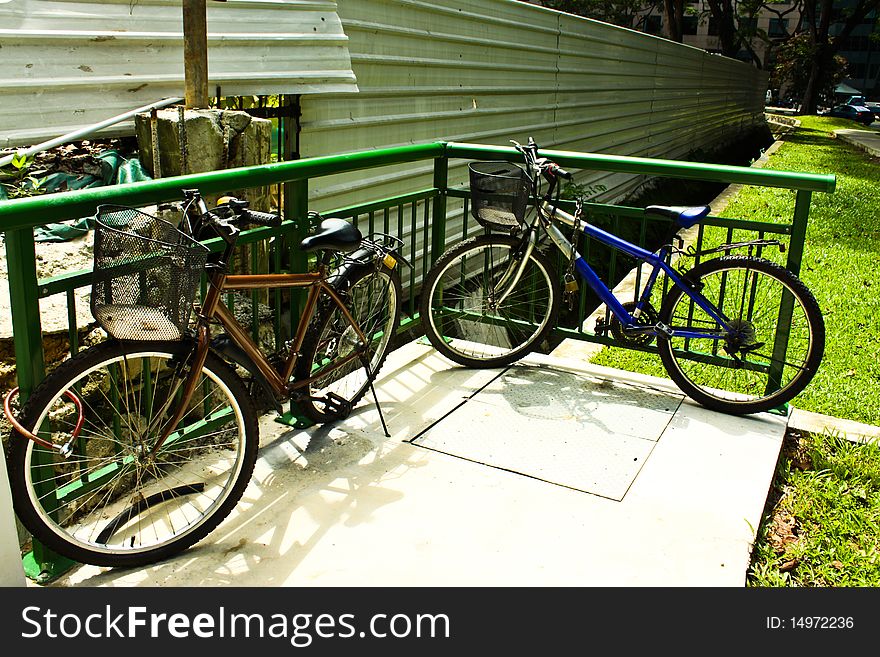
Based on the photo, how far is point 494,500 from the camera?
3486 millimetres

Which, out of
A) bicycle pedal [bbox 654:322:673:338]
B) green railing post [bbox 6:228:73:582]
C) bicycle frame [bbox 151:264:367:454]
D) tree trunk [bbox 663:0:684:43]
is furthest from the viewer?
tree trunk [bbox 663:0:684:43]

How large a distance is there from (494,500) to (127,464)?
4.62ft

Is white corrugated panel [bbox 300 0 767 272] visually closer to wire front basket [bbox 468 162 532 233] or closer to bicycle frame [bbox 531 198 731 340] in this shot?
wire front basket [bbox 468 162 532 233]

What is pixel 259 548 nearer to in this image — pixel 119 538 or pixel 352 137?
pixel 119 538

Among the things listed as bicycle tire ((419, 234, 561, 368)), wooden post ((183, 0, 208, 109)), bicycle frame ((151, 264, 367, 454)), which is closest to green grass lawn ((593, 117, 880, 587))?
bicycle tire ((419, 234, 561, 368))

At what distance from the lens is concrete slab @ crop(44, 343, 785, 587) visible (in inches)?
119

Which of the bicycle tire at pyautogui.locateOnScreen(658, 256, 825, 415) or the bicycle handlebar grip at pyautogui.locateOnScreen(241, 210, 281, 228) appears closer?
the bicycle handlebar grip at pyautogui.locateOnScreen(241, 210, 281, 228)

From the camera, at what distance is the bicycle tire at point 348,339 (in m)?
3.70

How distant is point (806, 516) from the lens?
146 inches

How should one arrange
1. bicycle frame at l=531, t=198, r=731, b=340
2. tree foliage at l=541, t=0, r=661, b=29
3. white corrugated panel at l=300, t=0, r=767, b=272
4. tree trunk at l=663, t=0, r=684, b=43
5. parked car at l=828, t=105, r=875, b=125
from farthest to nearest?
1. parked car at l=828, t=105, r=875, b=125
2. tree foliage at l=541, t=0, r=661, b=29
3. tree trunk at l=663, t=0, r=684, b=43
4. white corrugated panel at l=300, t=0, r=767, b=272
5. bicycle frame at l=531, t=198, r=731, b=340

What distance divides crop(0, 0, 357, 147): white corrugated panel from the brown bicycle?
4.67 feet

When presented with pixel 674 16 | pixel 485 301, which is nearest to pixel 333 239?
pixel 485 301

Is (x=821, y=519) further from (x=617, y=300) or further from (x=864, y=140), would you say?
(x=864, y=140)
